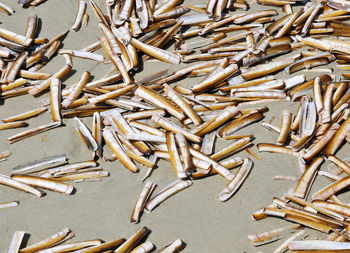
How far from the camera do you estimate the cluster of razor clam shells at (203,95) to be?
2.40 meters

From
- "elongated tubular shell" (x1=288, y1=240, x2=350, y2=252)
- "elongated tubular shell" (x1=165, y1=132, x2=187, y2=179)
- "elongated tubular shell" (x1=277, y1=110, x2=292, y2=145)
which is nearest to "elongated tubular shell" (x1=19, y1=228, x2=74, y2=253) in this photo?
"elongated tubular shell" (x1=165, y1=132, x2=187, y2=179)

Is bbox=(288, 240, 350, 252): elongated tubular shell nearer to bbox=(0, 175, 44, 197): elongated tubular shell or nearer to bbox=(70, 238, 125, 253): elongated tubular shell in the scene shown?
bbox=(70, 238, 125, 253): elongated tubular shell

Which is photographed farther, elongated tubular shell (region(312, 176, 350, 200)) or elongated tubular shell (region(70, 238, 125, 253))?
elongated tubular shell (region(312, 176, 350, 200))

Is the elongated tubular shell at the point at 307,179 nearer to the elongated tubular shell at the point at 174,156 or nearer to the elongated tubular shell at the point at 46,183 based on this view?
the elongated tubular shell at the point at 174,156

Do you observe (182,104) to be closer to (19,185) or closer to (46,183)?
(46,183)

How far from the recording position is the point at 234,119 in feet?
8.82

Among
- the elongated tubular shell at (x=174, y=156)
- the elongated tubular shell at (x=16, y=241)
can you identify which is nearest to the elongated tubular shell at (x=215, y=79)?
the elongated tubular shell at (x=174, y=156)

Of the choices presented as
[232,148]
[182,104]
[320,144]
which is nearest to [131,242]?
[232,148]

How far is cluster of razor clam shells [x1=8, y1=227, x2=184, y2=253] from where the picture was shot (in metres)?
2.21

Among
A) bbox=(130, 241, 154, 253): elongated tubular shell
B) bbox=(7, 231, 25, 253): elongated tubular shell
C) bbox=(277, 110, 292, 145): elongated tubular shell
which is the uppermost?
bbox=(277, 110, 292, 145): elongated tubular shell

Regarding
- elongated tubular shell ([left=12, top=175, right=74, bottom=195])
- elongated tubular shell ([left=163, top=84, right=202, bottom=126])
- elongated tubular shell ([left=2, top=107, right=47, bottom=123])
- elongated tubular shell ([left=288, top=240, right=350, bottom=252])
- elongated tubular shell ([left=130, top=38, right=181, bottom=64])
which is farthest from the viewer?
elongated tubular shell ([left=130, top=38, right=181, bottom=64])

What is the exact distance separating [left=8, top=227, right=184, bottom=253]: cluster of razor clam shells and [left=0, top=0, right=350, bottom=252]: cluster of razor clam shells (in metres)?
0.08

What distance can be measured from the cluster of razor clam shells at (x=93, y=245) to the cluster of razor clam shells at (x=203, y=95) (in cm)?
8

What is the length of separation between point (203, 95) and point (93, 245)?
120 centimetres
